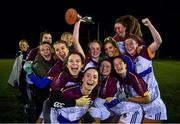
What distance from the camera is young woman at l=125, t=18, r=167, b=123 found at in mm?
6453

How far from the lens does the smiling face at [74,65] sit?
19.0 feet

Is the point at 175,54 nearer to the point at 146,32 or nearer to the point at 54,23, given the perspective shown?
the point at 146,32

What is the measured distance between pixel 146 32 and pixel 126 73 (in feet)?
121

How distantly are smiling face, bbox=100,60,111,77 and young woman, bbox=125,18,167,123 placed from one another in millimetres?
492

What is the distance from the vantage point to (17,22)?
185ft

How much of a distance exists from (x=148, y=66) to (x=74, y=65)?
119cm

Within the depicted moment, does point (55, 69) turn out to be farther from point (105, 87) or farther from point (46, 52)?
point (105, 87)

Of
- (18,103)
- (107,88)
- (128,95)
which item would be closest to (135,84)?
(128,95)

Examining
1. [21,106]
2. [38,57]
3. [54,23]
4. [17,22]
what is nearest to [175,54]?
[54,23]

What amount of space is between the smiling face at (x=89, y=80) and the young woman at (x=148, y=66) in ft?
3.13

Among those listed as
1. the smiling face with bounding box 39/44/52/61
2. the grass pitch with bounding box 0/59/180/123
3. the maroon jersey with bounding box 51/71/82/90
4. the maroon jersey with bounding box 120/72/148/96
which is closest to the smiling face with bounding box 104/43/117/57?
the maroon jersey with bounding box 120/72/148/96

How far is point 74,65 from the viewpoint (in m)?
5.79

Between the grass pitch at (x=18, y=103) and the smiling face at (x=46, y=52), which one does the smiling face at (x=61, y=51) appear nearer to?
the smiling face at (x=46, y=52)

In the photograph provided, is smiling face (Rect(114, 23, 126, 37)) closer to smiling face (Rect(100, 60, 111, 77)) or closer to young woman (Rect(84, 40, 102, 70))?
young woman (Rect(84, 40, 102, 70))
